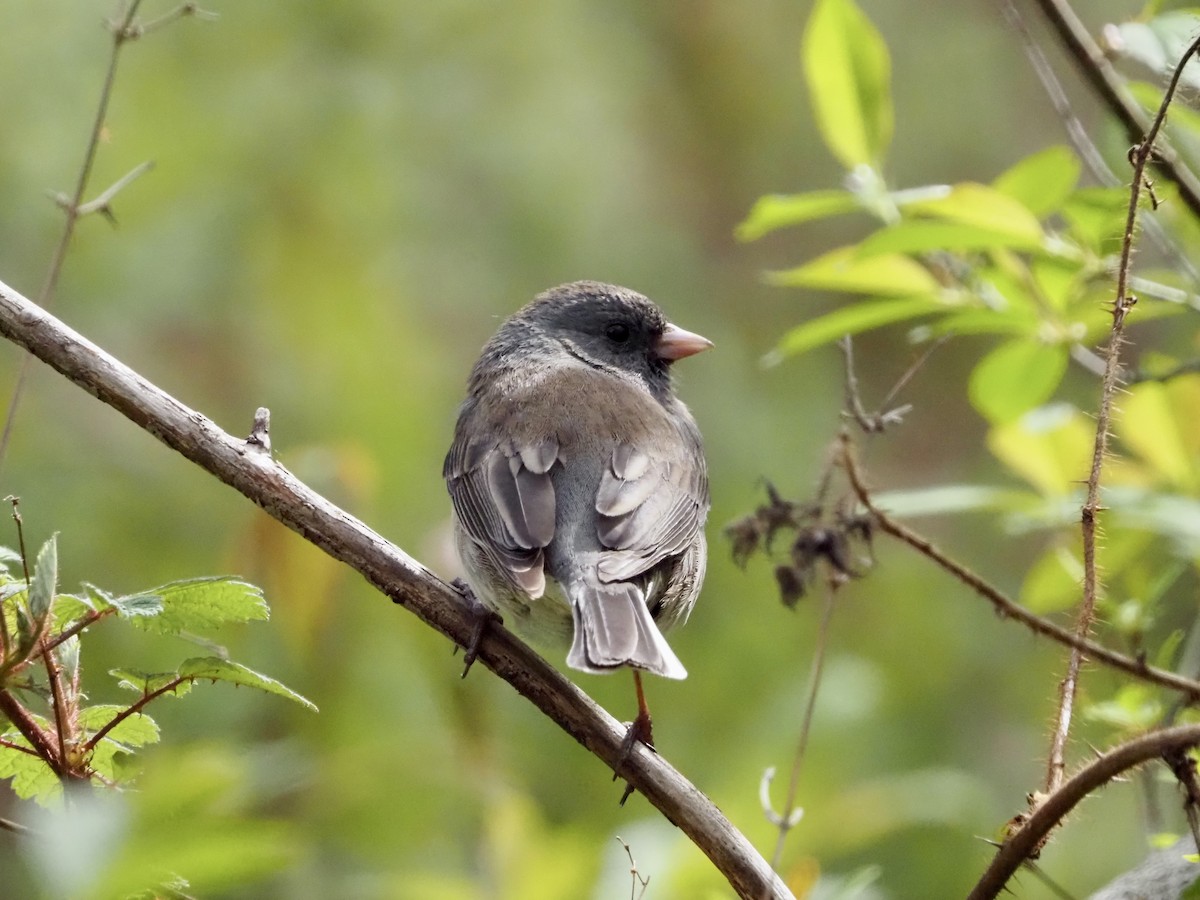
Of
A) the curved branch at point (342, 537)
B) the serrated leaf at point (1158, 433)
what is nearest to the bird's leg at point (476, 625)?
the curved branch at point (342, 537)

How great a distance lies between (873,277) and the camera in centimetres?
287

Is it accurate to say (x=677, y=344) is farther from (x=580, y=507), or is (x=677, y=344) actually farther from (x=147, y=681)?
(x=147, y=681)

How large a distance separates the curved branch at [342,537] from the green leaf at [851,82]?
54.3 inches

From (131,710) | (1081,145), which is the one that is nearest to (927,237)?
(1081,145)

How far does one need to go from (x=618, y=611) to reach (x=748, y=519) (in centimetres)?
55

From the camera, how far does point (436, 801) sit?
4000 millimetres

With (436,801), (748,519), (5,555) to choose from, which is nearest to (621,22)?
(436,801)

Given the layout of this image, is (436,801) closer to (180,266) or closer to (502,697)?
(502,697)

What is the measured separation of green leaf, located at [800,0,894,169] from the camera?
9.28ft

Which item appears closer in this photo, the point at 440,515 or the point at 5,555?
the point at 5,555

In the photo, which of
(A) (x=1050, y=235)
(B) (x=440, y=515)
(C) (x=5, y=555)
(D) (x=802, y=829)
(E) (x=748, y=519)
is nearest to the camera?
(C) (x=5, y=555)

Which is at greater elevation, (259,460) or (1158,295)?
(1158,295)

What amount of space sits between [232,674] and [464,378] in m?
4.51

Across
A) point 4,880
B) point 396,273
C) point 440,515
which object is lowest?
point 4,880
